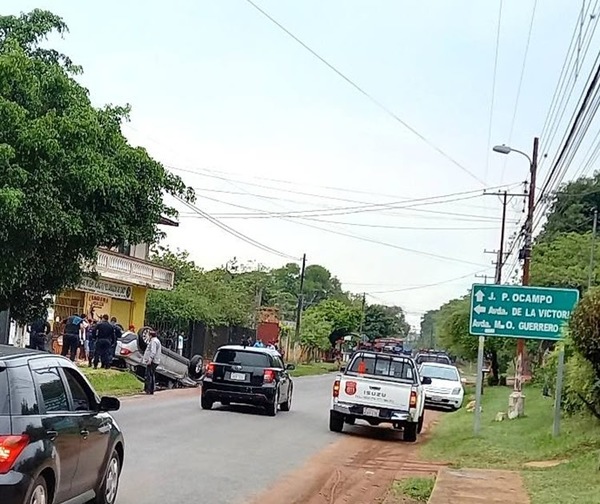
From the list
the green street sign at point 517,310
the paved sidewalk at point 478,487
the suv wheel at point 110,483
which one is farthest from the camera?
the green street sign at point 517,310

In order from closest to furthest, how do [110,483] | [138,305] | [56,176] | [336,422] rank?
[110,483], [56,176], [336,422], [138,305]

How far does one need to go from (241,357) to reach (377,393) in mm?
4308

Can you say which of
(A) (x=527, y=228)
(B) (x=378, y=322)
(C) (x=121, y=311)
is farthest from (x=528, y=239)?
(B) (x=378, y=322)

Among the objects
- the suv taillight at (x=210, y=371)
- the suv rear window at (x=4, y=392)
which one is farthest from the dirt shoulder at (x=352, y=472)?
the suv rear window at (x=4, y=392)

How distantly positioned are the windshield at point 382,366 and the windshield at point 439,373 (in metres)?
12.5

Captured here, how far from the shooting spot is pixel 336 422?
2089 cm

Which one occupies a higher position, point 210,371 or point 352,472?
point 210,371

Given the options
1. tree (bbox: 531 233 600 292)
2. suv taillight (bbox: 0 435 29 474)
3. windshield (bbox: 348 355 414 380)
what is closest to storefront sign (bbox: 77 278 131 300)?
tree (bbox: 531 233 600 292)

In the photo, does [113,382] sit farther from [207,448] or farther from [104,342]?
[207,448]

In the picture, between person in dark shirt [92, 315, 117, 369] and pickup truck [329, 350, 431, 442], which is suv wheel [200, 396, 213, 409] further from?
person in dark shirt [92, 315, 117, 369]

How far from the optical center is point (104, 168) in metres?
19.5

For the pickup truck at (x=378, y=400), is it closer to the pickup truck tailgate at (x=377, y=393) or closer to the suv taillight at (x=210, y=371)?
the pickup truck tailgate at (x=377, y=393)

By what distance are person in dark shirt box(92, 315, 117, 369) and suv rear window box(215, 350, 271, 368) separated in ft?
20.2

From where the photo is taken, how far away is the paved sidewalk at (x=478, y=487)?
450 inches
